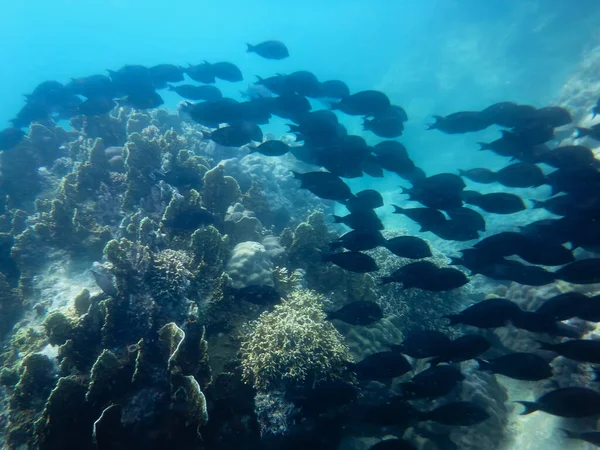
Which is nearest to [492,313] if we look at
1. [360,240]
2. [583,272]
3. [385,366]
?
[583,272]

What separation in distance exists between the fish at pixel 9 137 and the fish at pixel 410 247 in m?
13.0

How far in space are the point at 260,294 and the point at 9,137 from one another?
37.7 feet

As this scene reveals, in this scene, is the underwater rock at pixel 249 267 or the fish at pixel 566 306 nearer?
the fish at pixel 566 306

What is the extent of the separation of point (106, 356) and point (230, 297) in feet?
7.08

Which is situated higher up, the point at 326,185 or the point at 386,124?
the point at 386,124

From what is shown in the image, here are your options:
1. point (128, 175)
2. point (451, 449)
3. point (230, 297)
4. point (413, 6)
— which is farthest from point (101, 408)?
point (413, 6)

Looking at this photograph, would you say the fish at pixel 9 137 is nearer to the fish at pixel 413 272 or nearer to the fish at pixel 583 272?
the fish at pixel 413 272

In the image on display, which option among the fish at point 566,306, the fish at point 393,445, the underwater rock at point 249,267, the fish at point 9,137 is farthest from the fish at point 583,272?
the fish at point 9,137

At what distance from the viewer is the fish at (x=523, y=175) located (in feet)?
22.2

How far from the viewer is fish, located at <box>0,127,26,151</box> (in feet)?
34.4

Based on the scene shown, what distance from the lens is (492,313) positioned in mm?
4660

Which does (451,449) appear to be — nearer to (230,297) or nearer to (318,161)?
(230,297)

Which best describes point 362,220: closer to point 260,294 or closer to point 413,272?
point 413,272

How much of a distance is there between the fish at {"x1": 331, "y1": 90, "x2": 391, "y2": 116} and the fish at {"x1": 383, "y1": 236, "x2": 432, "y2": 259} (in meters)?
4.08
